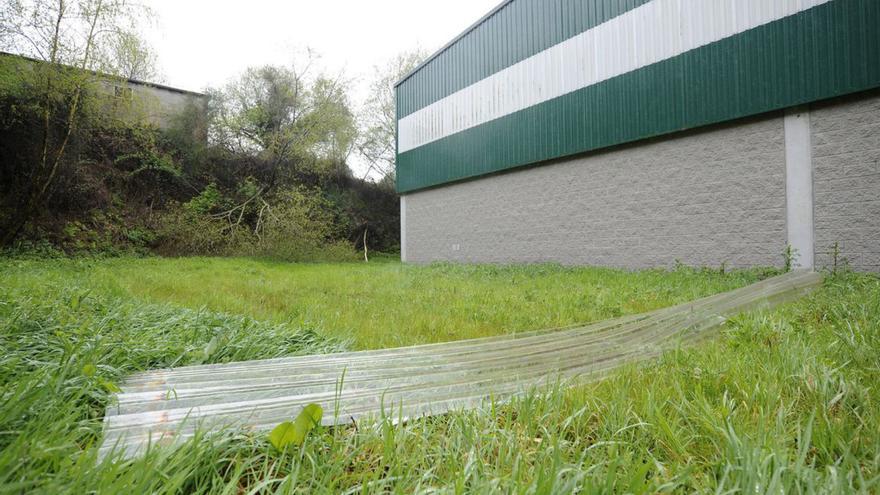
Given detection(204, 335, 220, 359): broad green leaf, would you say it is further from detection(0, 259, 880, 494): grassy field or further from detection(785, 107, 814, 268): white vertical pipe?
detection(785, 107, 814, 268): white vertical pipe

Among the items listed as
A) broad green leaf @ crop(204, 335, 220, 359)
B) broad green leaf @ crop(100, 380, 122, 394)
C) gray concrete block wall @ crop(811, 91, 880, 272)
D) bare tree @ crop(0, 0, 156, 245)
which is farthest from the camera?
bare tree @ crop(0, 0, 156, 245)

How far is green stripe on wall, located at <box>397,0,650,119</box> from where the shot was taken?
325 inches

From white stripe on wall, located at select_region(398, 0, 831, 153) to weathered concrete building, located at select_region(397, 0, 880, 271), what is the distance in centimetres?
3

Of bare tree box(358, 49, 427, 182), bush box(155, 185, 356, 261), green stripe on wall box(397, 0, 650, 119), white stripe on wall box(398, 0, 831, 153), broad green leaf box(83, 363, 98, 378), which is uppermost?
bare tree box(358, 49, 427, 182)

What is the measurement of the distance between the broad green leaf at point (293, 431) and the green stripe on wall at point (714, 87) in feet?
24.4

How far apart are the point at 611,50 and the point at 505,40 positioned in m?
3.06

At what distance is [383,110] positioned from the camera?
73.8 ft

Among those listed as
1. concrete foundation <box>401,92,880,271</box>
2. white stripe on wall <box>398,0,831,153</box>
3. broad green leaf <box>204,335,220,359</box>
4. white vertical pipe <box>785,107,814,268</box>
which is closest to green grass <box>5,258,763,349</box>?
broad green leaf <box>204,335,220,359</box>

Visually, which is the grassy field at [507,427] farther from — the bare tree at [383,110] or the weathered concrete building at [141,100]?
the bare tree at [383,110]

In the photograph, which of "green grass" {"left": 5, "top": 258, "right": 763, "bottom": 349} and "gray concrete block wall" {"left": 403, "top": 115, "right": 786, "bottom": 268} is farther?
"gray concrete block wall" {"left": 403, "top": 115, "right": 786, "bottom": 268}

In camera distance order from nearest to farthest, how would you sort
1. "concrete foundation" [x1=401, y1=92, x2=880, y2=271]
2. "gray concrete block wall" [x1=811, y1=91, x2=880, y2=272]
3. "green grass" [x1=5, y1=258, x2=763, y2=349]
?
"green grass" [x1=5, y1=258, x2=763, y2=349]
"gray concrete block wall" [x1=811, y1=91, x2=880, y2=272]
"concrete foundation" [x1=401, y1=92, x2=880, y2=271]

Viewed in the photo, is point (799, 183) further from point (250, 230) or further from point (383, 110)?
point (383, 110)

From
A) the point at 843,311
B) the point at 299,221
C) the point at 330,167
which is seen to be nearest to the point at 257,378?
the point at 843,311

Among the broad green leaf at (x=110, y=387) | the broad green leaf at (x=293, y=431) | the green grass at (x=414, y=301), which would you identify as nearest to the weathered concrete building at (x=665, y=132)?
the green grass at (x=414, y=301)
